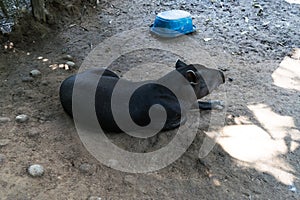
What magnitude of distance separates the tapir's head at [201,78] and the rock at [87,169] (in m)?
1.29

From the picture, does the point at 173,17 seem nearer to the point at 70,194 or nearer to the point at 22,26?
the point at 22,26

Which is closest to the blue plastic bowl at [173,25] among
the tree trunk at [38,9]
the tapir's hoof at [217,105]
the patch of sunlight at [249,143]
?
the tree trunk at [38,9]

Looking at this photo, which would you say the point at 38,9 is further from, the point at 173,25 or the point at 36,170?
the point at 36,170

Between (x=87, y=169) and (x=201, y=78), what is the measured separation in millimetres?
1463

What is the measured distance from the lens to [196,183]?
121 inches

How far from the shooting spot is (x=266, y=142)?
11.8 feet

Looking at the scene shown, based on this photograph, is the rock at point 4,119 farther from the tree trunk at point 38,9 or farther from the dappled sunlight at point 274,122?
the dappled sunlight at point 274,122

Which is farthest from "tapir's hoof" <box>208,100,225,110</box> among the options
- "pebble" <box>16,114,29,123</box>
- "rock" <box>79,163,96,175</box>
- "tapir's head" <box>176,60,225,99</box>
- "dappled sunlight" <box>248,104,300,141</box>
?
"pebble" <box>16,114,29,123</box>

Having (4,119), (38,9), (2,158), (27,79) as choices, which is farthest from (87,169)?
(38,9)

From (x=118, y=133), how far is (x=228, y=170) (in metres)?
1.04

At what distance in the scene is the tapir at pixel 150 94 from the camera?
358 centimetres

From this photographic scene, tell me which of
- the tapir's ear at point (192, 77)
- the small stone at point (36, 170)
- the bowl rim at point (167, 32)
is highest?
the tapir's ear at point (192, 77)

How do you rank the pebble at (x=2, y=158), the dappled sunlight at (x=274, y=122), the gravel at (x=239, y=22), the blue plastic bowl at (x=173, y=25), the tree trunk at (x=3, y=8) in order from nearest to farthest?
the pebble at (x=2, y=158) < the dappled sunlight at (x=274, y=122) < the tree trunk at (x=3, y=8) < the gravel at (x=239, y=22) < the blue plastic bowl at (x=173, y=25)

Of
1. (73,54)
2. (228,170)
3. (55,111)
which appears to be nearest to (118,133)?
(55,111)
